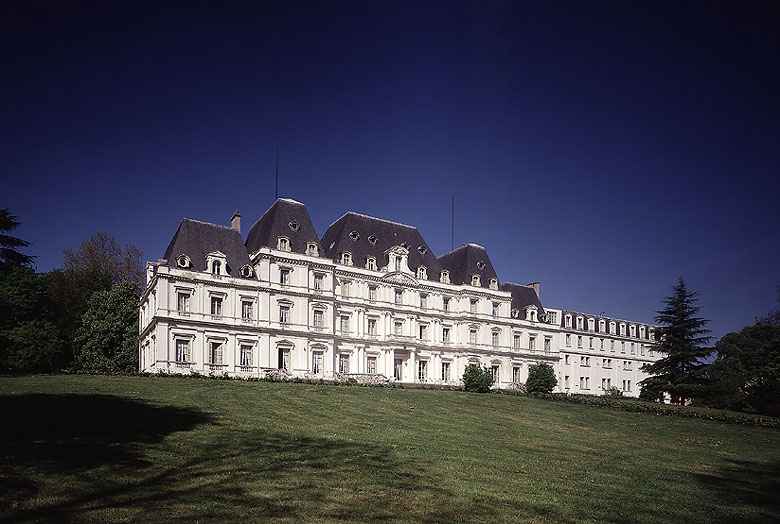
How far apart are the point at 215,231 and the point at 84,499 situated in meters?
43.6

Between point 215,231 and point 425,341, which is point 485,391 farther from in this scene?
point 215,231

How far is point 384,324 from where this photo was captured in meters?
57.3

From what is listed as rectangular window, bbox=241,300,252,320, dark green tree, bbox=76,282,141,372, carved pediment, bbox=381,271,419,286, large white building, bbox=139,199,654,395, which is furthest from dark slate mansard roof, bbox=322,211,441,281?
dark green tree, bbox=76,282,141,372

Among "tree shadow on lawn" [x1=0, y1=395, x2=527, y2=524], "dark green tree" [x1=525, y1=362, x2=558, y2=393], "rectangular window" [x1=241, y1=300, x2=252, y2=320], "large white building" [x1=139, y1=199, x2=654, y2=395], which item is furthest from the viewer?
"dark green tree" [x1=525, y1=362, x2=558, y2=393]

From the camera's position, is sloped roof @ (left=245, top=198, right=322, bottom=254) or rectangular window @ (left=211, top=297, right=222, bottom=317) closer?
rectangular window @ (left=211, top=297, right=222, bottom=317)

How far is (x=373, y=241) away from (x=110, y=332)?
90.4 feet

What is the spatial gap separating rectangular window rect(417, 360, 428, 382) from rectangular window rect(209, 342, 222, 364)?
21.8m

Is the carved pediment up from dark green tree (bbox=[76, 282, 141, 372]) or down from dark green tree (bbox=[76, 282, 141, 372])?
up

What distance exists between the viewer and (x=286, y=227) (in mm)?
53125

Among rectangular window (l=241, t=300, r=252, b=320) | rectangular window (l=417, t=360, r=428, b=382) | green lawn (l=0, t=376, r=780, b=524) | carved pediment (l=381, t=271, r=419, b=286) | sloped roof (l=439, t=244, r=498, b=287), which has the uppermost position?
sloped roof (l=439, t=244, r=498, b=287)

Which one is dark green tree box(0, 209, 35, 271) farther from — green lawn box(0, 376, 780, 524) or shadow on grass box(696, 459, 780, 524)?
shadow on grass box(696, 459, 780, 524)

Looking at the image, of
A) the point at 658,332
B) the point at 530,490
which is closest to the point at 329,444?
the point at 530,490

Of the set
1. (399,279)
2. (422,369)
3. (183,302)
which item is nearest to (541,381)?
(422,369)

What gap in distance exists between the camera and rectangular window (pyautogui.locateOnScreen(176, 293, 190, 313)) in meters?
46.1
